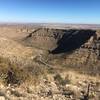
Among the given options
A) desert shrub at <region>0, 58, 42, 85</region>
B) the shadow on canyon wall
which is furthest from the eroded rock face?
desert shrub at <region>0, 58, 42, 85</region>

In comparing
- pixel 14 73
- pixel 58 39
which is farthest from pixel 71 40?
pixel 14 73

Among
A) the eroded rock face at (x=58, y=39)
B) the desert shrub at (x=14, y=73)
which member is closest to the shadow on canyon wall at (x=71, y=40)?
the eroded rock face at (x=58, y=39)

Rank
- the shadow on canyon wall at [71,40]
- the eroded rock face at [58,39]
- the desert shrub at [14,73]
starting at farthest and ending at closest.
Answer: the eroded rock face at [58,39] < the shadow on canyon wall at [71,40] < the desert shrub at [14,73]

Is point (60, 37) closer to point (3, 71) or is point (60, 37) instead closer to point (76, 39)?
point (76, 39)

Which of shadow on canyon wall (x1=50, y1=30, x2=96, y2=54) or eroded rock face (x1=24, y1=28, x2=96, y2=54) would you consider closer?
shadow on canyon wall (x1=50, y1=30, x2=96, y2=54)

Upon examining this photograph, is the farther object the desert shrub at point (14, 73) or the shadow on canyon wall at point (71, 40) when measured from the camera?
the shadow on canyon wall at point (71, 40)

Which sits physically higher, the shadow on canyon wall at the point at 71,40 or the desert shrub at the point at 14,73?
the desert shrub at the point at 14,73

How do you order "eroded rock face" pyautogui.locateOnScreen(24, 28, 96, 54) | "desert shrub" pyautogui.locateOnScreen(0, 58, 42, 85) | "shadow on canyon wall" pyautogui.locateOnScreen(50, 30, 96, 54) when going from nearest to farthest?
"desert shrub" pyautogui.locateOnScreen(0, 58, 42, 85)
"shadow on canyon wall" pyautogui.locateOnScreen(50, 30, 96, 54)
"eroded rock face" pyautogui.locateOnScreen(24, 28, 96, 54)

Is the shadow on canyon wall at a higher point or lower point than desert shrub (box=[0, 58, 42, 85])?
lower

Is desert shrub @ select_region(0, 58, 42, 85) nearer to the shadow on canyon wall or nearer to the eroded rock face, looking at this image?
the eroded rock face

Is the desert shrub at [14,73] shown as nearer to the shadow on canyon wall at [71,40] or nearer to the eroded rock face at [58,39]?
the eroded rock face at [58,39]
